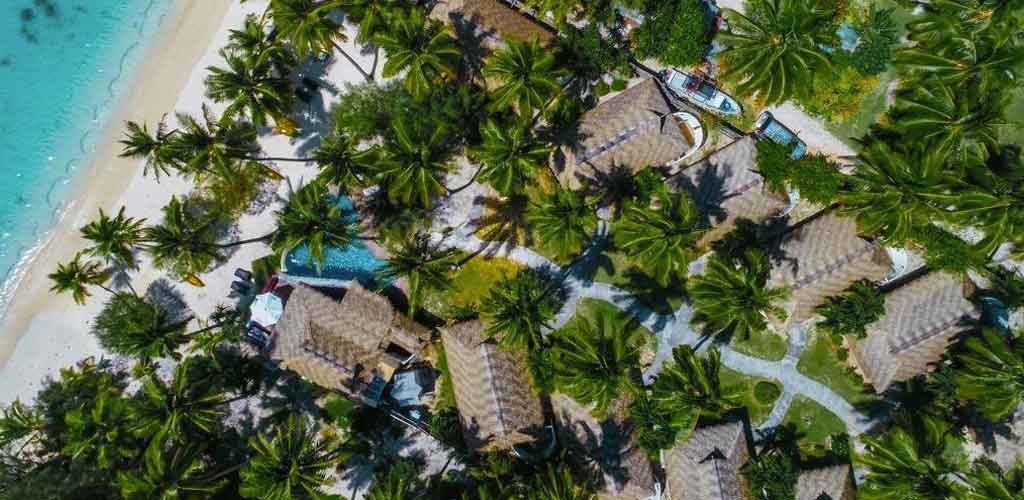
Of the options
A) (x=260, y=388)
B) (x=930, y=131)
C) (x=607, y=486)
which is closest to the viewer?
(x=930, y=131)

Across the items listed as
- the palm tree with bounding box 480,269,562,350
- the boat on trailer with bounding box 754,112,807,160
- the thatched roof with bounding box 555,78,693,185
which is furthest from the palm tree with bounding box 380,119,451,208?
the boat on trailer with bounding box 754,112,807,160

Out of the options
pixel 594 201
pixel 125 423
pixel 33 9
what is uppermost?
pixel 33 9

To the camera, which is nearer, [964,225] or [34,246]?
[964,225]

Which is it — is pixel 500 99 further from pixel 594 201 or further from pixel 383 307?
pixel 383 307

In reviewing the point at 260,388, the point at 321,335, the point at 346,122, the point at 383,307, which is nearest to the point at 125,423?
the point at 260,388

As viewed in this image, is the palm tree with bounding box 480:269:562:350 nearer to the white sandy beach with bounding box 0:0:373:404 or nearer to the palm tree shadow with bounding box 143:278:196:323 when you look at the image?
the white sandy beach with bounding box 0:0:373:404

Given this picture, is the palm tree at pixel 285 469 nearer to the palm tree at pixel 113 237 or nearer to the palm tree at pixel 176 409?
the palm tree at pixel 176 409

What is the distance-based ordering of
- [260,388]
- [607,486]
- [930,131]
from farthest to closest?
[260,388] → [607,486] → [930,131]
